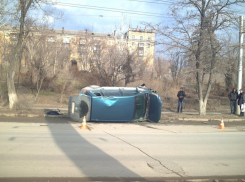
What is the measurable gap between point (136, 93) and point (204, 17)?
6966 millimetres

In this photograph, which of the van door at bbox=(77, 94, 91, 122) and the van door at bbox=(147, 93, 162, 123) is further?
the van door at bbox=(147, 93, 162, 123)

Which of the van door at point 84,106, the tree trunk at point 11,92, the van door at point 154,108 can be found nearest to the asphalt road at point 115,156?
the van door at point 84,106

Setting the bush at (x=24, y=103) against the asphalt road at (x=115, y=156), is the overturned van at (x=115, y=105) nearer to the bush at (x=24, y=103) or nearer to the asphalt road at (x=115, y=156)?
the asphalt road at (x=115, y=156)

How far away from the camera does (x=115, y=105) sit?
1247 centimetres

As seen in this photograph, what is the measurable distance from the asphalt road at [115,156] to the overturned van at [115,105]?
282 centimetres

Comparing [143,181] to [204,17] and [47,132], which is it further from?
[204,17]

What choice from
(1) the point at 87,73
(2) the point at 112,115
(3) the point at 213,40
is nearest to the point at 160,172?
(2) the point at 112,115

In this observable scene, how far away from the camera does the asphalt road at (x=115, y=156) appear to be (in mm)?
5195

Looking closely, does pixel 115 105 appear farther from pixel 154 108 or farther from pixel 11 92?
pixel 11 92

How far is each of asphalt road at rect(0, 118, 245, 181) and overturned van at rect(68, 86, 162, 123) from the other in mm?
2820

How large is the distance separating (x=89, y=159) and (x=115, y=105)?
251 inches

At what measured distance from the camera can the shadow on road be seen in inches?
206

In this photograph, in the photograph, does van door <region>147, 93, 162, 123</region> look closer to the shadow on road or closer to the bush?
the shadow on road

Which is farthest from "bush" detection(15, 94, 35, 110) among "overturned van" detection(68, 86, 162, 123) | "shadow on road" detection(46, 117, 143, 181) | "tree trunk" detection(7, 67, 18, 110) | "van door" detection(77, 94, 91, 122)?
"shadow on road" detection(46, 117, 143, 181)
